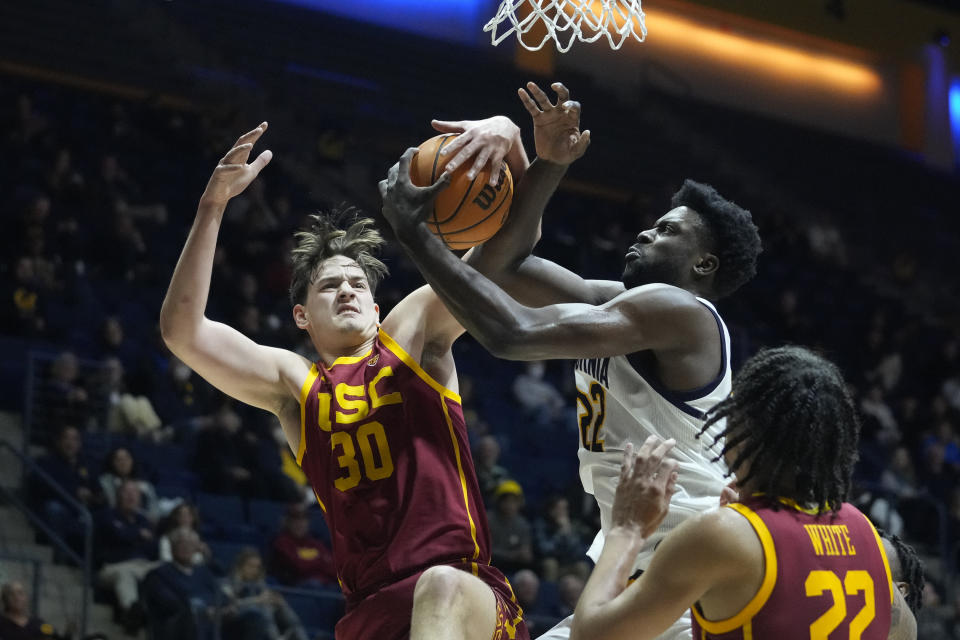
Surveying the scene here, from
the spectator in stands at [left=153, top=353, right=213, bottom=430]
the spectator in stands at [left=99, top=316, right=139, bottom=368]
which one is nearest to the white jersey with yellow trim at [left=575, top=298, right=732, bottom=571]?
the spectator in stands at [left=153, top=353, right=213, bottom=430]

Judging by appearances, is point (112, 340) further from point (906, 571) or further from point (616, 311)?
point (906, 571)

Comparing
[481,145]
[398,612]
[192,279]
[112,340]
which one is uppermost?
[481,145]

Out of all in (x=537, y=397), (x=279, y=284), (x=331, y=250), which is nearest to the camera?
(x=331, y=250)

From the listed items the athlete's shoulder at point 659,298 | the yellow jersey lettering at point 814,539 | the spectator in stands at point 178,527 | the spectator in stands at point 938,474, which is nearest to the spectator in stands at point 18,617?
the spectator in stands at point 178,527

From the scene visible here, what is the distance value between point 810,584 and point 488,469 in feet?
24.6

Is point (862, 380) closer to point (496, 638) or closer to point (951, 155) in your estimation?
point (951, 155)

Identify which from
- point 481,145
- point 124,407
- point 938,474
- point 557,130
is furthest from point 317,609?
point 938,474

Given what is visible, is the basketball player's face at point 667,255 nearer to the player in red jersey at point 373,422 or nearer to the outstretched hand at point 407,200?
the player in red jersey at point 373,422

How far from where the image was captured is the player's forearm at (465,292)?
3.39 meters

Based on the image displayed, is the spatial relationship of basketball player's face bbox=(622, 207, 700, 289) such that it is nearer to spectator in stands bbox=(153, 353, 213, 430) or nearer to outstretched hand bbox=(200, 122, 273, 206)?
outstretched hand bbox=(200, 122, 273, 206)

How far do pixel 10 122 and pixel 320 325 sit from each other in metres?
9.14

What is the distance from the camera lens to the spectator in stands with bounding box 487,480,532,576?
30.8ft

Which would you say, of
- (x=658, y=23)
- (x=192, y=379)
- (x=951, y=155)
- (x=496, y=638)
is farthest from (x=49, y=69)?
(x=951, y=155)

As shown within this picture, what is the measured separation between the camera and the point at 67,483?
8672 mm
